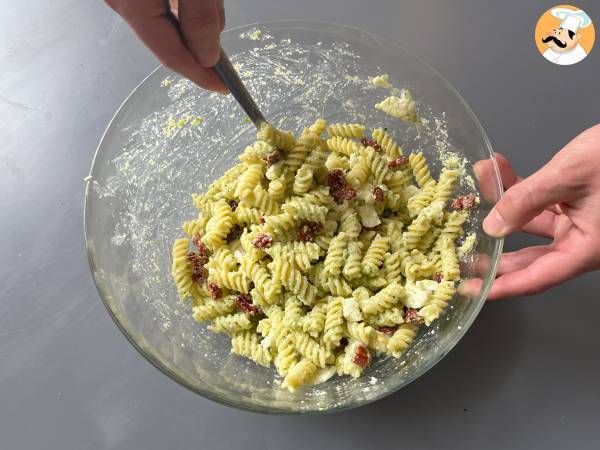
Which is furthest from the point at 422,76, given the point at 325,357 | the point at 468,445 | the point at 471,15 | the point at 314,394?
the point at 468,445

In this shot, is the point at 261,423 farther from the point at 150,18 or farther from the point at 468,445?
the point at 150,18

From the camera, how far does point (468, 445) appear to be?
1769 mm

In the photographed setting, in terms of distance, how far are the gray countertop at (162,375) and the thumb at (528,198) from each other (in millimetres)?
434

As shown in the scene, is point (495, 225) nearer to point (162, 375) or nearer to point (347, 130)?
point (347, 130)

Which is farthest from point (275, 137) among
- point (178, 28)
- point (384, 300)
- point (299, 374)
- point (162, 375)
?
point (162, 375)

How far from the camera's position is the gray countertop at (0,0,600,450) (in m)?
1.81

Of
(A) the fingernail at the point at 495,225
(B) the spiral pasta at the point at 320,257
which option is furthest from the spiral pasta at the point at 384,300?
(A) the fingernail at the point at 495,225

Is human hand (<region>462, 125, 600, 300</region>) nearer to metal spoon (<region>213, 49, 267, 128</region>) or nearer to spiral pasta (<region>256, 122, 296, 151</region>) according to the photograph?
spiral pasta (<region>256, 122, 296, 151</region>)

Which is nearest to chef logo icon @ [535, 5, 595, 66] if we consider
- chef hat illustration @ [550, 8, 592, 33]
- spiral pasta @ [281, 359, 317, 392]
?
chef hat illustration @ [550, 8, 592, 33]

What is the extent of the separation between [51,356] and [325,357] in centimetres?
111

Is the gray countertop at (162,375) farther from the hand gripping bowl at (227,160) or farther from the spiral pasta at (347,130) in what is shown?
the spiral pasta at (347,130)

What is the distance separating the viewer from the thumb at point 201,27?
4.37ft

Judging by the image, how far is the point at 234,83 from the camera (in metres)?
1.58

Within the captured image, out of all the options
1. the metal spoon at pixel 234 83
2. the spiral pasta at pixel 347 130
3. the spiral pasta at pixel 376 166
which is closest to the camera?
the metal spoon at pixel 234 83
